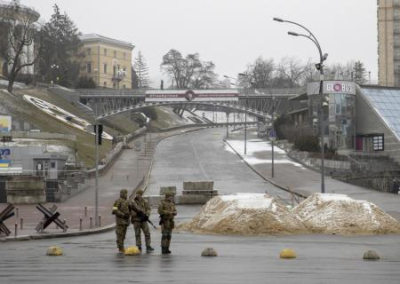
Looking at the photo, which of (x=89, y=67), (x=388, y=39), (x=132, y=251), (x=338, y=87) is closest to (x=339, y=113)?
(x=338, y=87)

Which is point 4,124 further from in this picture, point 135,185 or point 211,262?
point 211,262

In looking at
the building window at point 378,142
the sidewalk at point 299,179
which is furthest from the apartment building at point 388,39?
the building window at point 378,142

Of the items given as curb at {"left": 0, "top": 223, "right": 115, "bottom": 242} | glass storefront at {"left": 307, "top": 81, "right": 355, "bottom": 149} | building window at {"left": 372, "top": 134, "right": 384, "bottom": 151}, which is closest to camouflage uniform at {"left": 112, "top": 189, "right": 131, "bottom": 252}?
curb at {"left": 0, "top": 223, "right": 115, "bottom": 242}

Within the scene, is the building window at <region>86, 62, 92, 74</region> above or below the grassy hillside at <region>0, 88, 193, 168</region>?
above

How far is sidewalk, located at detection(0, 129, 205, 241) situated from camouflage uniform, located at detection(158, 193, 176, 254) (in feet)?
22.4

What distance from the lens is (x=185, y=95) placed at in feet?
374

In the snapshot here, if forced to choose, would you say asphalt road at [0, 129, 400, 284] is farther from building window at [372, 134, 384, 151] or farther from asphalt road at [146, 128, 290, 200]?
building window at [372, 134, 384, 151]

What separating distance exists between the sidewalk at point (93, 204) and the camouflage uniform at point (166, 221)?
684 cm

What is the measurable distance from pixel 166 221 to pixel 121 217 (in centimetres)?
119

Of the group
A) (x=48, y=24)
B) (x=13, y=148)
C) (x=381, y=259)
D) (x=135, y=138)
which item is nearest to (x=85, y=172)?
(x=13, y=148)

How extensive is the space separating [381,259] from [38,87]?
98.4m

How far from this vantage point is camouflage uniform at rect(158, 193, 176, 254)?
17.3 metres

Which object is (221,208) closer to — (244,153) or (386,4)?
(244,153)

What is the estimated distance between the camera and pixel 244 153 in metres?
78.4
